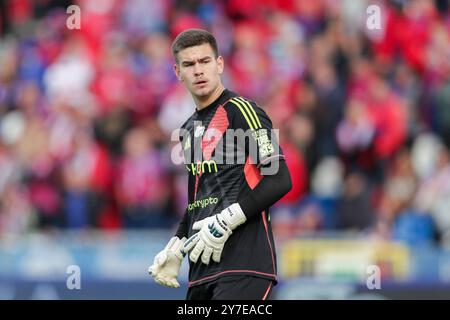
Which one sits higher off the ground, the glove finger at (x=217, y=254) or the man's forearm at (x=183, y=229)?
the man's forearm at (x=183, y=229)

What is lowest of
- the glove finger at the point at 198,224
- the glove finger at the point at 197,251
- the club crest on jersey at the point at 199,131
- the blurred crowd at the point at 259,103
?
the glove finger at the point at 197,251

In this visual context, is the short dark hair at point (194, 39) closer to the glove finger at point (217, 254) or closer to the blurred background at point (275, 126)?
the glove finger at point (217, 254)

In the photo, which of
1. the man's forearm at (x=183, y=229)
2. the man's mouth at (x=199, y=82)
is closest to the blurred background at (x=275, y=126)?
the man's forearm at (x=183, y=229)

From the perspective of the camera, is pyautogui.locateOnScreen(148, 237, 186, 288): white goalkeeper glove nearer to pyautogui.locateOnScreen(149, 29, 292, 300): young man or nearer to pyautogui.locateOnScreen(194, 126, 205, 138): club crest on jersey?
pyautogui.locateOnScreen(149, 29, 292, 300): young man

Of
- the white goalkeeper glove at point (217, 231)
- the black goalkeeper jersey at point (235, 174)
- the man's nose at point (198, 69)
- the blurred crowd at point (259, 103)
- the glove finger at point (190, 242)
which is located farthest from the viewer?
the blurred crowd at point (259, 103)

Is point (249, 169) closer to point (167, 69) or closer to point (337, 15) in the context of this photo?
point (167, 69)

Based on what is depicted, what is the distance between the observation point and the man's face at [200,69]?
21.9 ft

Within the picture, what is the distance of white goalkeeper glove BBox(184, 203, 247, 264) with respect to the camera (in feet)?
20.7

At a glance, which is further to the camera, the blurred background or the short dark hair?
the blurred background

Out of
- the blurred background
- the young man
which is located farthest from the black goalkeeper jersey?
the blurred background

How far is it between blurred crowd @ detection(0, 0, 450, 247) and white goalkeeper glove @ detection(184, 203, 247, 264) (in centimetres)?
563

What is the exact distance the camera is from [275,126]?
13.2m

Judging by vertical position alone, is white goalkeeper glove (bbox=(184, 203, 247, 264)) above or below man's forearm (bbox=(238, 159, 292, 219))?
below
